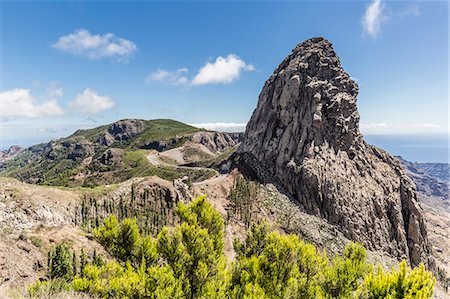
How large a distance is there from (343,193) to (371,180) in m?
17.4

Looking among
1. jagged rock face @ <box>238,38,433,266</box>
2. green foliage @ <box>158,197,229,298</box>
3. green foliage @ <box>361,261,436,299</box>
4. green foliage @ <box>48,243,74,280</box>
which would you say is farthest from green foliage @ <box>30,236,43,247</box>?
jagged rock face @ <box>238,38,433,266</box>

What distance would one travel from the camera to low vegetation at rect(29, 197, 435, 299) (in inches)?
749

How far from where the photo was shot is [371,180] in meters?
111

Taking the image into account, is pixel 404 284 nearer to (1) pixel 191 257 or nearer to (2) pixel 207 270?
(2) pixel 207 270

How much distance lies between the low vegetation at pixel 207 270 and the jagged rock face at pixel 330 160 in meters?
80.2

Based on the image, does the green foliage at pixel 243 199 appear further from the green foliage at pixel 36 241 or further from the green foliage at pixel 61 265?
the green foliage at pixel 61 265

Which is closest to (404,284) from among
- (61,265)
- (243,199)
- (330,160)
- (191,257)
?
(191,257)

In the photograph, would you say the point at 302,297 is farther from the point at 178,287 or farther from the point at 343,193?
the point at 343,193

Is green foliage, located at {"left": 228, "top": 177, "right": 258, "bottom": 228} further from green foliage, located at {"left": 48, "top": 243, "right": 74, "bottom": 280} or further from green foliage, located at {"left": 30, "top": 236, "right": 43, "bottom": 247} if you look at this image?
green foliage, located at {"left": 48, "top": 243, "right": 74, "bottom": 280}

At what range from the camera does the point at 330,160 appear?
10750 centimetres

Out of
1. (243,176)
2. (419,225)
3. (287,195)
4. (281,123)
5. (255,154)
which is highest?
(281,123)

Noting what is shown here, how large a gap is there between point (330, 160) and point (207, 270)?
94562mm

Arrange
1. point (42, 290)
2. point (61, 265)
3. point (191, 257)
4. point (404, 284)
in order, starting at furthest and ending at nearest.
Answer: point (61, 265) < point (191, 257) < point (42, 290) < point (404, 284)

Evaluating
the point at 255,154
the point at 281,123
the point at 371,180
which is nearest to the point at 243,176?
the point at 255,154
